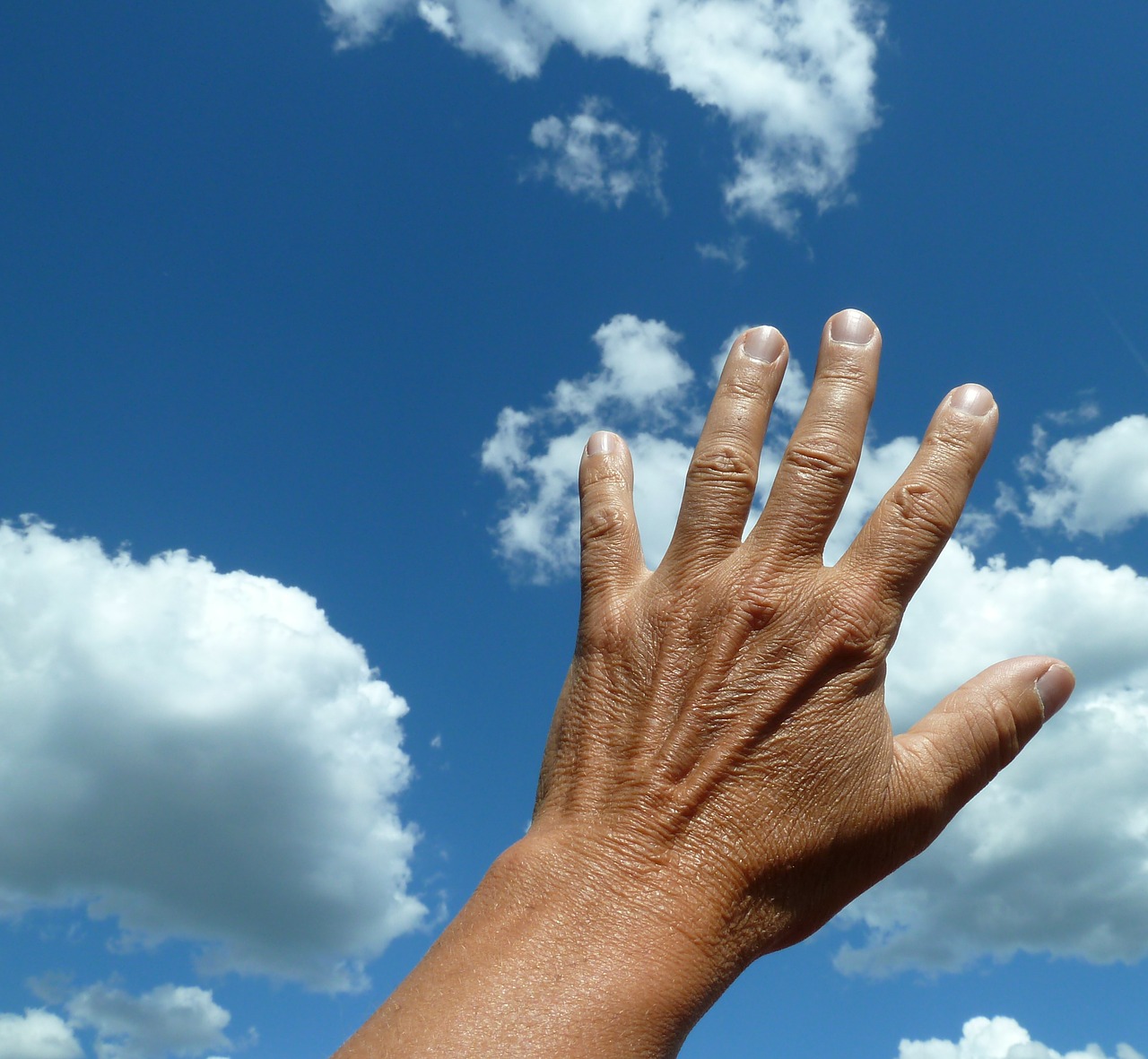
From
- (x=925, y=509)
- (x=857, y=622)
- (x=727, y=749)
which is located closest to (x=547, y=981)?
(x=727, y=749)

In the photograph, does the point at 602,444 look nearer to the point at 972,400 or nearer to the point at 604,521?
A: the point at 604,521

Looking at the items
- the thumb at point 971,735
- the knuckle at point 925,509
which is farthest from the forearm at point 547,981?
the knuckle at point 925,509

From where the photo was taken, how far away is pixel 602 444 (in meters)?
4.64

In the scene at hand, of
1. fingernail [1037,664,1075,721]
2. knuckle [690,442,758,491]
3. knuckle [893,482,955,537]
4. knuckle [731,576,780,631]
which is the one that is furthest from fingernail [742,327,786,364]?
fingernail [1037,664,1075,721]

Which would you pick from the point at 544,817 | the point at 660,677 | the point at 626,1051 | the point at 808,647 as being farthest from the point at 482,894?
the point at 808,647

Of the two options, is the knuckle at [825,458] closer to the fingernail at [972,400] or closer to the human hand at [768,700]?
the human hand at [768,700]

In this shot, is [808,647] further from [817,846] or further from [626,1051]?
[626,1051]

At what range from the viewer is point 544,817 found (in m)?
3.40

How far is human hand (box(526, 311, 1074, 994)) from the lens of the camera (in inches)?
122

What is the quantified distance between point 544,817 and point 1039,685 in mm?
2211

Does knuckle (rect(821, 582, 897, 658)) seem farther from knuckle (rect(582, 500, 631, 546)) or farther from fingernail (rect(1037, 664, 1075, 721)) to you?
knuckle (rect(582, 500, 631, 546))

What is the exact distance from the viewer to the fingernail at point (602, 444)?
4605mm

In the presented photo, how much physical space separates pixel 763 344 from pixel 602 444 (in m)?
0.97

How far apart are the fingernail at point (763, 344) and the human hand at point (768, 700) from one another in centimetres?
7
